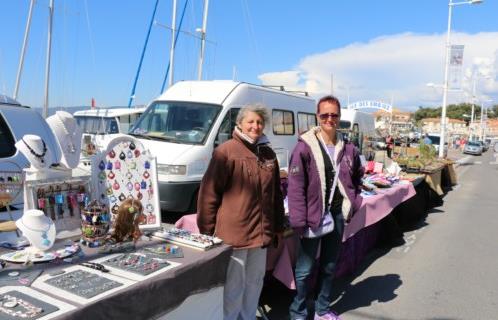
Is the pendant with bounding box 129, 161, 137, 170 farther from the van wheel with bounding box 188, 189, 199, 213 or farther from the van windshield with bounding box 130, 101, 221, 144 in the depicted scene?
the van windshield with bounding box 130, 101, 221, 144

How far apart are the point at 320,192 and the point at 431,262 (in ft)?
10.9

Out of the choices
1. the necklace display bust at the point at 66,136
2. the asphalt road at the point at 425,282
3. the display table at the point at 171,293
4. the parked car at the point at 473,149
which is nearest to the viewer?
the display table at the point at 171,293

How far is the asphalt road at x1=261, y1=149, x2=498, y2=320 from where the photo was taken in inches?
166

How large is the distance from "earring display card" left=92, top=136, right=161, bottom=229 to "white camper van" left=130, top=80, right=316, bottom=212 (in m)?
4.23

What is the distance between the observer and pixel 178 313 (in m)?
2.46

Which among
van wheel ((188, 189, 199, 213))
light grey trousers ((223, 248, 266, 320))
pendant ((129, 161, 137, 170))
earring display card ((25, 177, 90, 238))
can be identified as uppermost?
pendant ((129, 161, 137, 170))

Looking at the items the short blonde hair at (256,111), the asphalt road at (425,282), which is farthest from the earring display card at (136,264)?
the asphalt road at (425,282)

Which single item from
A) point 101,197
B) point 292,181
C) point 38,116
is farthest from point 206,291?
point 38,116

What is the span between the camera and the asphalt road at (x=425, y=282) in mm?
4215

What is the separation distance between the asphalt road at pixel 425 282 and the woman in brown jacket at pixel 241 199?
111 cm

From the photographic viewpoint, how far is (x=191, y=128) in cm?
832

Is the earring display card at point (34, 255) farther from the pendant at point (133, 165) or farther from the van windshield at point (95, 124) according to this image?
the van windshield at point (95, 124)

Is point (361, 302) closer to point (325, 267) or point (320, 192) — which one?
point (325, 267)

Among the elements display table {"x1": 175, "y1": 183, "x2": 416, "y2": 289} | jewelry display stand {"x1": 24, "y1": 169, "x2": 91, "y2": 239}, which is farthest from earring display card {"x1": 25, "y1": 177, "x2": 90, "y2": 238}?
display table {"x1": 175, "y1": 183, "x2": 416, "y2": 289}
